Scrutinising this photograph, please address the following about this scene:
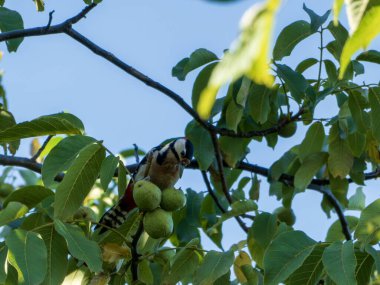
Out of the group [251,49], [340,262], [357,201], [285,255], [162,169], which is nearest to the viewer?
[251,49]

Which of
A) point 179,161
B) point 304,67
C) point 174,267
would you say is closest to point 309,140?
point 304,67

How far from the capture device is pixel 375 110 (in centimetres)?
339

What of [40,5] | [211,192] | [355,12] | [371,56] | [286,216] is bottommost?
[286,216]

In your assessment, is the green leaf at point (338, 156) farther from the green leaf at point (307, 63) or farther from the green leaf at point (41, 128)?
the green leaf at point (41, 128)

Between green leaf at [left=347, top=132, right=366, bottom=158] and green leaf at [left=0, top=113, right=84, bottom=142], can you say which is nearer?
green leaf at [left=0, top=113, right=84, bottom=142]

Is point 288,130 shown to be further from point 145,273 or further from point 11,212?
point 11,212

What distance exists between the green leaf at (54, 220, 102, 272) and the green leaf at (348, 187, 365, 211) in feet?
7.83

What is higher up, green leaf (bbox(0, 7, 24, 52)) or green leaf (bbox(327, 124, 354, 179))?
green leaf (bbox(0, 7, 24, 52))

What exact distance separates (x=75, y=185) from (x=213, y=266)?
2.02 feet

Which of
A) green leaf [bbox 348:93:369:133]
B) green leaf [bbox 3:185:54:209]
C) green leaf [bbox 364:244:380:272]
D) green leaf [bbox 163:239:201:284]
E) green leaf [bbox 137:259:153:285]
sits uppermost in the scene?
green leaf [bbox 348:93:369:133]

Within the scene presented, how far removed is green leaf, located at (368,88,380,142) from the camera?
11.0ft

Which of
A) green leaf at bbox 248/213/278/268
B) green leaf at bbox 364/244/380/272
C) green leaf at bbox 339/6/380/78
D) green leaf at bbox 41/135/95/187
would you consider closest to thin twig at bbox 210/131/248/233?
green leaf at bbox 248/213/278/268

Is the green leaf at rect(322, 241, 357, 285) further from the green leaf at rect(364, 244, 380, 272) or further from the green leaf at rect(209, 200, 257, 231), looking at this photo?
the green leaf at rect(209, 200, 257, 231)

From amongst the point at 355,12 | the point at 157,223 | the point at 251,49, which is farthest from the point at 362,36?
the point at 157,223
